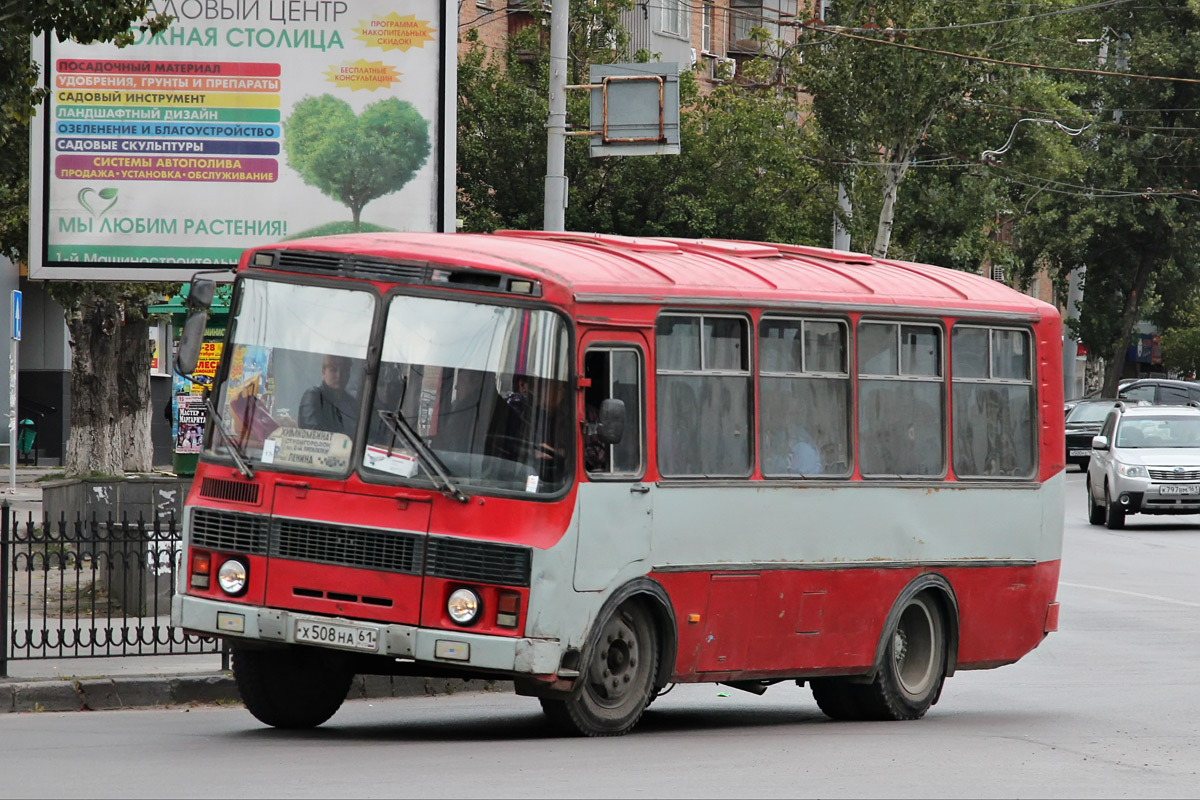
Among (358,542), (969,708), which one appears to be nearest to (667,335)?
(358,542)

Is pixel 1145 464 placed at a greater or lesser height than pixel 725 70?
lesser

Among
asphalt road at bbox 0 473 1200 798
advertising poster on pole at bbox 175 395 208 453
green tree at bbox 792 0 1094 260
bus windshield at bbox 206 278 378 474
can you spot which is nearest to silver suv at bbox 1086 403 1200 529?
green tree at bbox 792 0 1094 260

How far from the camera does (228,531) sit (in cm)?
982

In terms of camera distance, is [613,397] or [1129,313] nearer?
[613,397]

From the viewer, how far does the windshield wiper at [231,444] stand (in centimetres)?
978

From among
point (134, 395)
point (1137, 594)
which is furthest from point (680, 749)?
point (134, 395)

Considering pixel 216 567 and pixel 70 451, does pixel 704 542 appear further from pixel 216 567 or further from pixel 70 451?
pixel 70 451

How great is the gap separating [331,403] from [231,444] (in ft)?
1.94

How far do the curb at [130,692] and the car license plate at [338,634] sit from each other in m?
2.63

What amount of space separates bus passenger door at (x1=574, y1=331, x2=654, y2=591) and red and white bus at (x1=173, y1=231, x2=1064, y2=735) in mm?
16

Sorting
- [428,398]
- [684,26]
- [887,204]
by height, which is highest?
[684,26]

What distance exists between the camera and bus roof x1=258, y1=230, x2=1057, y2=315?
981 cm

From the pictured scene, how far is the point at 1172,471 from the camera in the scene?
1105 inches

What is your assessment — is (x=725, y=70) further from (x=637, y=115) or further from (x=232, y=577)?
(x=232, y=577)
